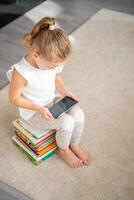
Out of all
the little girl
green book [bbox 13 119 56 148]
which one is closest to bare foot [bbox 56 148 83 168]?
the little girl

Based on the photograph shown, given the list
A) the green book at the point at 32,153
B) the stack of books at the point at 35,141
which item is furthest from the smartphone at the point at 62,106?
the green book at the point at 32,153

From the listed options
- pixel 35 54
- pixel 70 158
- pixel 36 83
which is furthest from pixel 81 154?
pixel 35 54

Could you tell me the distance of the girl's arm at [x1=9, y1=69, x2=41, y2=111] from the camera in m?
1.31

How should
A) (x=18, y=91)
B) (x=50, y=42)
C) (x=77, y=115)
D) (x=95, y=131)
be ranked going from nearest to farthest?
(x=50, y=42) < (x=18, y=91) < (x=77, y=115) < (x=95, y=131)

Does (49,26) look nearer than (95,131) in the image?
Yes

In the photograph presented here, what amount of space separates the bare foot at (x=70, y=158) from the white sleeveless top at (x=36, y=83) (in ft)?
0.81

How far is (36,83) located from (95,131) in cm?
51

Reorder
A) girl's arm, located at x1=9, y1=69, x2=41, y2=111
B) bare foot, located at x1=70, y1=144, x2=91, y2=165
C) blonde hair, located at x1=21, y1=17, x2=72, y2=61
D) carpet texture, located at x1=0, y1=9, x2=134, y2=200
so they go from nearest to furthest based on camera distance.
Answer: blonde hair, located at x1=21, y1=17, x2=72, y2=61
girl's arm, located at x1=9, y1=69, x2=41, y2=111
carpet texture, located at x1=0, y1=9, x2=134, y2=200
bare foot, located at x1=70, y1=144, x2=91, y2=165

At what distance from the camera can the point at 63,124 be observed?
1.39 m

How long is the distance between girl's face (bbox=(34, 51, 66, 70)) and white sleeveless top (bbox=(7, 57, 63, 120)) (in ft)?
0.09

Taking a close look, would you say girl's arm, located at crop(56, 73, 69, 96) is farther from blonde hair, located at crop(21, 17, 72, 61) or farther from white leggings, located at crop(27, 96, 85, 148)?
blonde hair, located at crop(21, 17, 72, 61)

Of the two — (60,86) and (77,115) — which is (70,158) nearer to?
(77,115)

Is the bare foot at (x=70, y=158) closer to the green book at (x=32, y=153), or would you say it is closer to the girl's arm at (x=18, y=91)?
the green book at (x=32, y=153)

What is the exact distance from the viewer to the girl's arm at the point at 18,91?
4.30ft
